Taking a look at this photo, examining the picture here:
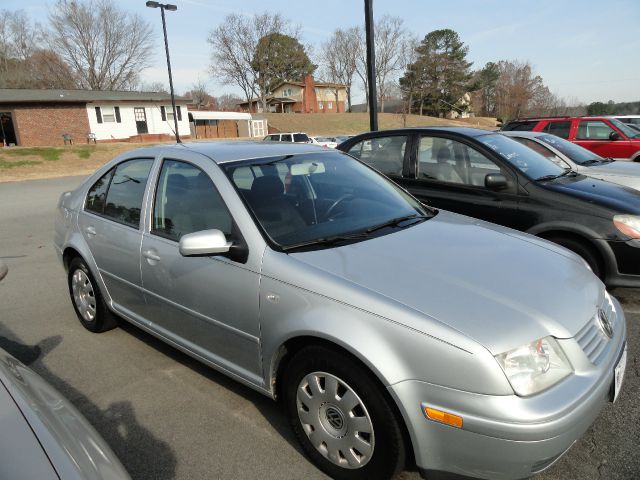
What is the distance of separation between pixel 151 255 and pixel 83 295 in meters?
1.43

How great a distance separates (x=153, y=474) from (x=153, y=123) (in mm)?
40325

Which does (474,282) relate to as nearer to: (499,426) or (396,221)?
(499,426)

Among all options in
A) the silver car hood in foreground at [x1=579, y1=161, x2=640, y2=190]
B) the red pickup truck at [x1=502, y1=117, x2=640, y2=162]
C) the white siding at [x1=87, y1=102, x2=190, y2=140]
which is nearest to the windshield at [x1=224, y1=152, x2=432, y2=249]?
the silver car hood in foreground at [x1=579, y1=161, x2=640, y2=190]

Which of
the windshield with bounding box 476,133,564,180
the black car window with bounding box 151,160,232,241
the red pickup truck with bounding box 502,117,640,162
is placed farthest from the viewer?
the red pickup truck with bounding box 502,117,640,162

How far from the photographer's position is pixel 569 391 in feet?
6.23

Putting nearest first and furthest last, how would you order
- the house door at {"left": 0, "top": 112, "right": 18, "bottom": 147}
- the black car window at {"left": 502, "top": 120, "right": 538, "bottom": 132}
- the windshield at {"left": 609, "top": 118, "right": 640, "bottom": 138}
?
the windshield at {"left": 609, "top": 118, "right": 640, "bottom": 138}, the black car window at {"left": 502, "top": 120, "right": 538, "bottom": 132}, the house door at {"left": 0, "top": 112, "right": 18, "bottom": 147}

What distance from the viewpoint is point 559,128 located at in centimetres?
1159

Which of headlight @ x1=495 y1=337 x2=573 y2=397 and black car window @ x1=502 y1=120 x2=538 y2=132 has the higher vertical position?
black car window @ x1=502 y1=120 x2=538 y2=132

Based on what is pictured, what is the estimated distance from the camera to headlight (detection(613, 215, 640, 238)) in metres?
4.05

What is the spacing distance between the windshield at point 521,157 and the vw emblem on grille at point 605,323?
2.49m

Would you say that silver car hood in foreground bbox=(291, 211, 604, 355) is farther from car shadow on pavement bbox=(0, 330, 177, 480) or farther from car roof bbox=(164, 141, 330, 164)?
car shadow on pavement bbox=(0, 330, 177, 480)

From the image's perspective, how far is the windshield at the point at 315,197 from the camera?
273 centimetres

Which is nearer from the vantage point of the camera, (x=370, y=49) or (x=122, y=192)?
(x=122, y=192)

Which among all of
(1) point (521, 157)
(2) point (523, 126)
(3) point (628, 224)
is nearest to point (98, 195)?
(1) point (521, 157)
